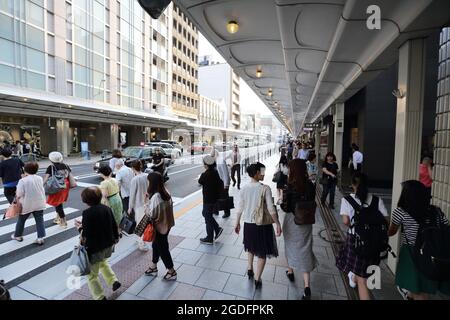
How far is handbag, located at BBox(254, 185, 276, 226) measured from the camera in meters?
3.26

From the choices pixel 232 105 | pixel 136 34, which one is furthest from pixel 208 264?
pixel 232 105

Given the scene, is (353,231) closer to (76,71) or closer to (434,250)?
(434,250)

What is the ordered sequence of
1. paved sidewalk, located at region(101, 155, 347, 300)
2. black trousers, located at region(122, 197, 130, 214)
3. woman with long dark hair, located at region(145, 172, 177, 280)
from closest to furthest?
paved sidewalk, located at region(101, 155, 347, 300) → woman with long dark hair, located at region(145, 172, 177, 280) → black trousers, located at region(122, 197, 130, 214)

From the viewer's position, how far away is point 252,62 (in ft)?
23.1

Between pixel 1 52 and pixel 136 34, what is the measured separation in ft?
61.8

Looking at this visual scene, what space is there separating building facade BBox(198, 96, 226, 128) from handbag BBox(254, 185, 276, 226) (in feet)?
175

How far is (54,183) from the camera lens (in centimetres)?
526

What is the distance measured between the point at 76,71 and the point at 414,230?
2913 centimetres

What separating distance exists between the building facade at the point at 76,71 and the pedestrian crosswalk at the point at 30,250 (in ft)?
48.5

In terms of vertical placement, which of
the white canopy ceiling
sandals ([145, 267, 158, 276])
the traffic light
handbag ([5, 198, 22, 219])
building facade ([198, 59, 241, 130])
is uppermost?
building facade ([198, 59, 241, 130])

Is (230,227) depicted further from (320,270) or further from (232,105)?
(232,105)

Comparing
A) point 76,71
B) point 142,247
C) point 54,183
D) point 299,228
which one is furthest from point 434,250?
point 76,71

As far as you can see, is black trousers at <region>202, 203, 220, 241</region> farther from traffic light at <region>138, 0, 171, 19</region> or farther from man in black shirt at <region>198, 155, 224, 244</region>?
traffic light at <region>138, 0, 171, 19</region>

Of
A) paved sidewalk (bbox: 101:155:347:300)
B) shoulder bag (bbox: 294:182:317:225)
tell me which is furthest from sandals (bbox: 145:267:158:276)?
shoulder bag (bbox: 294:182:317:225)
